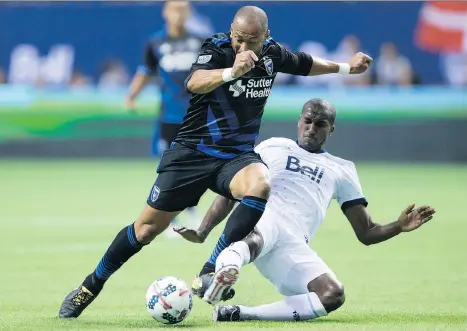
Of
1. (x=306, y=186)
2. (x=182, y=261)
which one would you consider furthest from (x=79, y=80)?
(x=306, y=186)

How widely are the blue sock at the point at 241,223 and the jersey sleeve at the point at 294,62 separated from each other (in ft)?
3.92

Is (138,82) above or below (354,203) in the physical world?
above

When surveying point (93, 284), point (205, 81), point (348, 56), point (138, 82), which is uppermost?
point (348, 56)

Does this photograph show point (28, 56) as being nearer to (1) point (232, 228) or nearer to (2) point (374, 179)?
(2) point (374, 179)

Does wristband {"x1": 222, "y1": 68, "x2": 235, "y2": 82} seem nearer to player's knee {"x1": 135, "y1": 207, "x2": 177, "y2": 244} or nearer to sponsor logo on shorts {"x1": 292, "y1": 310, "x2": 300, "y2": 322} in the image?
player's knee {"x1": 135, "y1": 207, "x2": 177, "y2": 244}

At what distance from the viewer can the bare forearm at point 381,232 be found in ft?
25.0

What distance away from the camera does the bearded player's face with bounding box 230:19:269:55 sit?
723cm

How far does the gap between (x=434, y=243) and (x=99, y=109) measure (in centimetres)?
1330

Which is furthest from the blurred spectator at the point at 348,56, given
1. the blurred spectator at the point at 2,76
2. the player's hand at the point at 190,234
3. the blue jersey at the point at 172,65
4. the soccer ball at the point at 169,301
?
the soccer ball at the point at 169,301

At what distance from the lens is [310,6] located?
85.1ft

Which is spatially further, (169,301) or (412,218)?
(412,218)

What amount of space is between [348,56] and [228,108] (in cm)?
1771

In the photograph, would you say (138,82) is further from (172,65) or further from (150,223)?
(150,223)

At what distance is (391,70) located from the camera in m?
24.6
